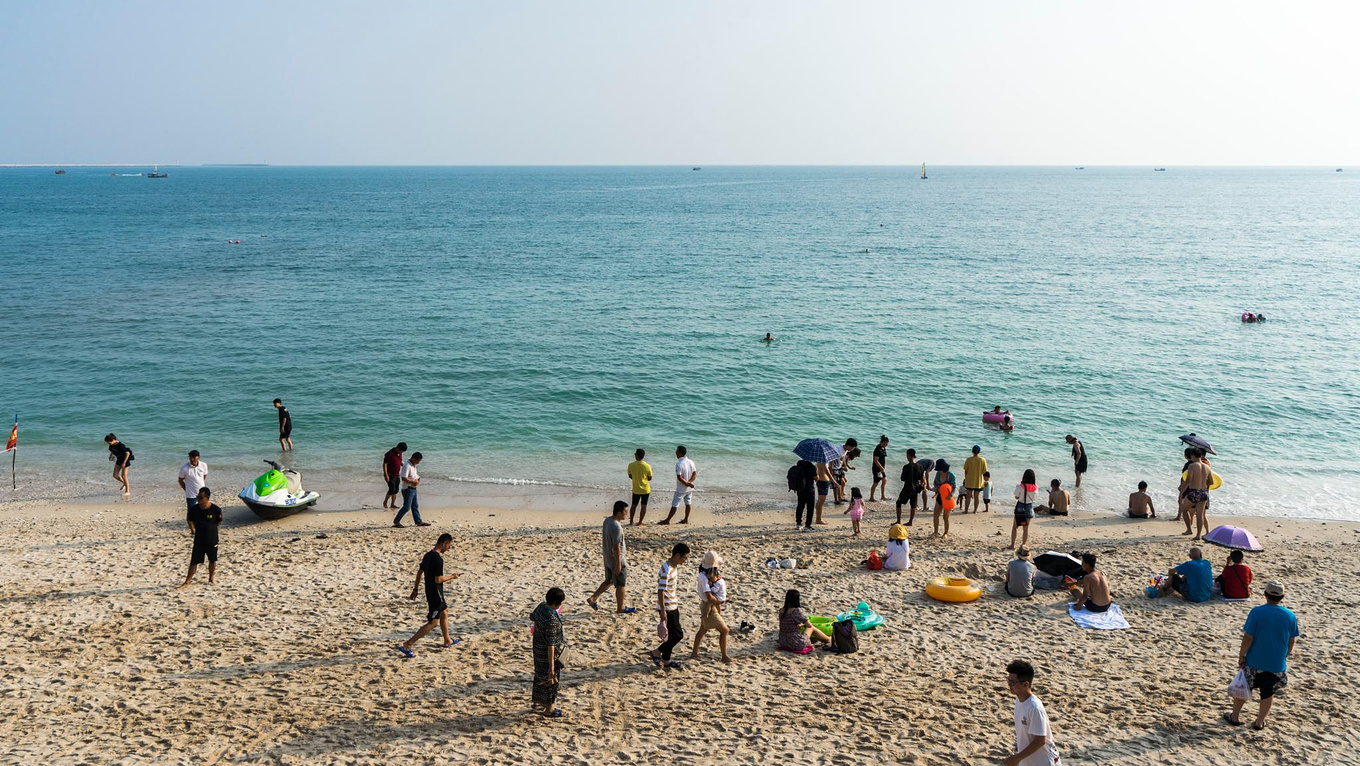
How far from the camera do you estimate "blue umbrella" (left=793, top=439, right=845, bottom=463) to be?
52.0 ft

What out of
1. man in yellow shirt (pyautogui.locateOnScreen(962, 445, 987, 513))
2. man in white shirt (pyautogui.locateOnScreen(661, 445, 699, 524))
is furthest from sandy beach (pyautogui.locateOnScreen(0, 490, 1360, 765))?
man in yellow shirt (pyautogui.locateOnScreen(962, 445, 987, 513))

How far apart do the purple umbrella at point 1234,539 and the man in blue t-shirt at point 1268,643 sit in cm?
546

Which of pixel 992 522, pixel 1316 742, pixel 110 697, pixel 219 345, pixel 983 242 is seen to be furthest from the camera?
pixel 983 242

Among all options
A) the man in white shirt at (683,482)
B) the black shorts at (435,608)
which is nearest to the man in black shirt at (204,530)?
the black shorts at (435,608)

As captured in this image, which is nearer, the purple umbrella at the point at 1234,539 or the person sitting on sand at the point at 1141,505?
the purple umbrella at the point at 1234,539

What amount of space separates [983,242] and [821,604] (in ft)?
249

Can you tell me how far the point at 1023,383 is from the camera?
103 feet

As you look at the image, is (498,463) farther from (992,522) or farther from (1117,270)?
(1117,270)

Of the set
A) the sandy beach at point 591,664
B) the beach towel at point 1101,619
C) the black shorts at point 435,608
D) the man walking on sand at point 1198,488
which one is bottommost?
the sandy beach at point 591,664

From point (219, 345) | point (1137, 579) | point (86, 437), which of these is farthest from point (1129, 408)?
point (219, 345)

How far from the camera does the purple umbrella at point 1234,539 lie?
45.1ft

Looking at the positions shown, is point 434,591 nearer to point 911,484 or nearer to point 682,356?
point 911,484

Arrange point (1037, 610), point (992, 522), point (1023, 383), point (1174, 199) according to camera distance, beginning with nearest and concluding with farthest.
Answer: point (1037, 610) → point (992, 522) → point (1023, 383) → point (1174, 199)

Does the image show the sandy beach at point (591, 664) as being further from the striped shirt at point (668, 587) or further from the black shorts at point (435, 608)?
the striped shirt at point (668, 587)
